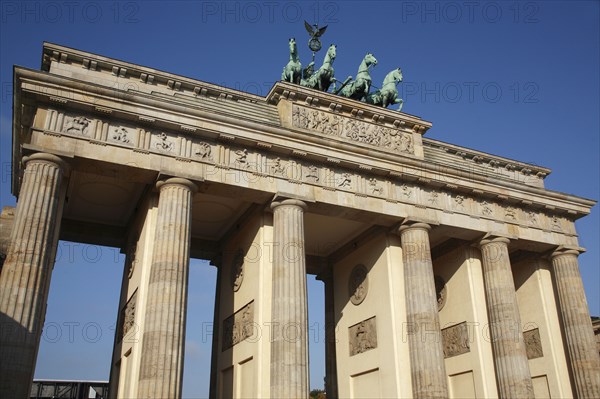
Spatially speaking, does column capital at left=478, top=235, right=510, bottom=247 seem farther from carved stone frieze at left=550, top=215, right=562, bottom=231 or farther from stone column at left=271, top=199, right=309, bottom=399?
stone column at left=271, top=199, right=309, bottom=399

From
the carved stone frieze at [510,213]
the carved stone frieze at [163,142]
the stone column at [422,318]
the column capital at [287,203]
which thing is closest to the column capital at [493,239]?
the carved stone frieze at [510,213]

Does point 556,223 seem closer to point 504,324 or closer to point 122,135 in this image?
point 504,324

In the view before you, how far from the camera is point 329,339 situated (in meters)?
26.6

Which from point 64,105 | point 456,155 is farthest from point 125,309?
point 456,155

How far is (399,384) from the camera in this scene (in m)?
21.0

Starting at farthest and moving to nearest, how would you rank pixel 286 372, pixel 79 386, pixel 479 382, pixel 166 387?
pixel 79 386 → pixel 479 382 → pixel 286 372 → pixel 166 387

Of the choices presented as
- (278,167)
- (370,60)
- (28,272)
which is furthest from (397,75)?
(28,272)

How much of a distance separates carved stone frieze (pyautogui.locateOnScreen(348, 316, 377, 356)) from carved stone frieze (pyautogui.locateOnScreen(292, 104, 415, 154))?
290 inches

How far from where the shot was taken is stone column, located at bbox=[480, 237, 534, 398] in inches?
864

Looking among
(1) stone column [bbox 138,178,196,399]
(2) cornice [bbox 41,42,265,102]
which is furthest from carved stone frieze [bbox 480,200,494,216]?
→ (1) stone column [bbox 138,178,196,399]

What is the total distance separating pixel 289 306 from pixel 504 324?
9611mm

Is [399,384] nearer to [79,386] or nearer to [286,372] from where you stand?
[286,372]

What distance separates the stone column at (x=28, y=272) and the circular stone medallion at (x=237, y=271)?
7.01m

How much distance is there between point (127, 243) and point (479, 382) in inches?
612
